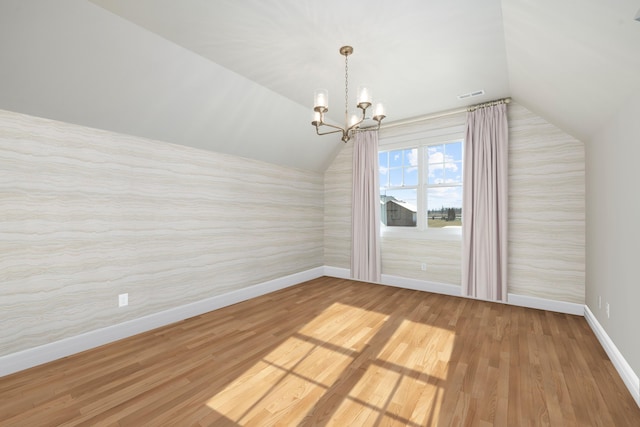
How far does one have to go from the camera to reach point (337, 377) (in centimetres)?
209

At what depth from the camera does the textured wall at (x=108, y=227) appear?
2.19 meters

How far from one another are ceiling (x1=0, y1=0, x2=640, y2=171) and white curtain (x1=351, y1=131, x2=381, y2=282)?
1.49m

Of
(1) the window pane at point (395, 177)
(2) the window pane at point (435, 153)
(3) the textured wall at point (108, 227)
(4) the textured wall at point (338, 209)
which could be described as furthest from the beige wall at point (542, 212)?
(3) the textured wall at point (108, 227)

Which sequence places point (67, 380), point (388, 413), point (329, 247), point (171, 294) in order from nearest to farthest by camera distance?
point (388, 413), point (67, 380), point (171, 294), point (329, 247)

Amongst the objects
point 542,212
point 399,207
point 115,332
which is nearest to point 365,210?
point 399,207

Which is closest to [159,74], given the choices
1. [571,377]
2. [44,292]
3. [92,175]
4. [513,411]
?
[92,175]

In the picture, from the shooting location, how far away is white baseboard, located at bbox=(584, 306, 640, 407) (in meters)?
1.83

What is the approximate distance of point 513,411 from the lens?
1.71 m

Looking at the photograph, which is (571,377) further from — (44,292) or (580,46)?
(44,292)

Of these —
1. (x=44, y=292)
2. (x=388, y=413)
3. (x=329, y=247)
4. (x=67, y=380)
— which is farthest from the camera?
(x=329, y=247)

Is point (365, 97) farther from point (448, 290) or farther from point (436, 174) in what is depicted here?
point (448, 290)

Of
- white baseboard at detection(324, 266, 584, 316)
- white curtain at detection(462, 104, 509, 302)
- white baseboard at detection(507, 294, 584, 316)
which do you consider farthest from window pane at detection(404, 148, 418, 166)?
white baseboard at detection(507, 294, 584, 316)

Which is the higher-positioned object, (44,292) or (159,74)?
(159,74)

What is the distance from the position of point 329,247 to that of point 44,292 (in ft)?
13.2
